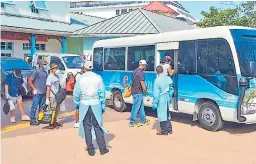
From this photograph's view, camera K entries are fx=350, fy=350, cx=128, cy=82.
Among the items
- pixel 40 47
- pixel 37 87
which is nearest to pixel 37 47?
pixel 40 47

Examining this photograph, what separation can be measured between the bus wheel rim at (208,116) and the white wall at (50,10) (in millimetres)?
17487

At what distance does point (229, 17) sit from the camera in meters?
20.8

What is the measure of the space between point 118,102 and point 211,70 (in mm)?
4111

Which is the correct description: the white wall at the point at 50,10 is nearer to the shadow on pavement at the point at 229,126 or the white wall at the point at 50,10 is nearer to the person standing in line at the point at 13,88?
the person standing in line at the point at 13,88

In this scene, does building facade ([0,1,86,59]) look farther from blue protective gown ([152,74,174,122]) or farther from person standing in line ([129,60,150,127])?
blue protective gown ([152,74,174,122])

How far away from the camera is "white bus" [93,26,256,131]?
7.84m

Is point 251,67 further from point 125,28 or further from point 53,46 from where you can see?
point 53,46

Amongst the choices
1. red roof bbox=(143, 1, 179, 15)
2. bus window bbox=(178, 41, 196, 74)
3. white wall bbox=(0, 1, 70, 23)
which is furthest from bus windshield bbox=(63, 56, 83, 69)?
red roof bbox=(143, 1, 179, 15)

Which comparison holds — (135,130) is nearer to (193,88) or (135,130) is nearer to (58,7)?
(193,88)

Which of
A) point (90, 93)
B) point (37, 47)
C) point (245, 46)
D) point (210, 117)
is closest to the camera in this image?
point (90, 93)

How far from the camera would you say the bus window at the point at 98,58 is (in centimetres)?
1240

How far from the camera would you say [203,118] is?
8.72 m

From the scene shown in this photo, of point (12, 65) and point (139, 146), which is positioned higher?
point (12, 65)

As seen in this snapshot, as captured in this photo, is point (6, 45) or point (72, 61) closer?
point (72, 61)
